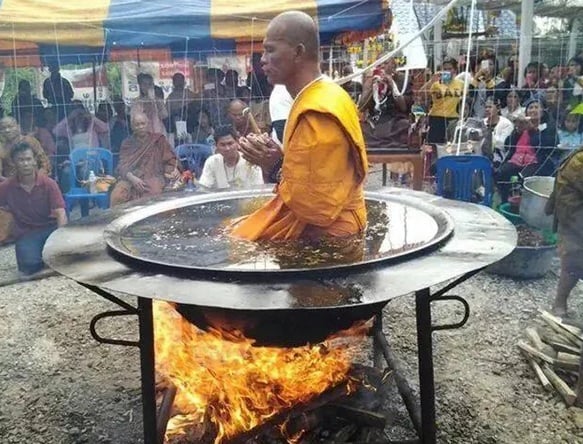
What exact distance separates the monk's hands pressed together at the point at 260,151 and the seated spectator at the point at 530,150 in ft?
18.6

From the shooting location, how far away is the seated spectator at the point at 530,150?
7930 mm

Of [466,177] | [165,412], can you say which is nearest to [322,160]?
[165,412]

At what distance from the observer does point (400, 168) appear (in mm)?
9828

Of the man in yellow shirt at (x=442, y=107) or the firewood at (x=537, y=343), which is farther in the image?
the man in yellow shirt at (x=442, y=107)

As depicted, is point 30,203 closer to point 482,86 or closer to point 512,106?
point 512,106

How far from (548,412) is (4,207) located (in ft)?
18.7

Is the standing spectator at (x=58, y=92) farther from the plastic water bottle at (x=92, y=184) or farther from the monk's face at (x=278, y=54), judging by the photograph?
the monk's face at (x=278, y=54)

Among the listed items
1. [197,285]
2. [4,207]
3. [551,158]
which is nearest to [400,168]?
[551,158]

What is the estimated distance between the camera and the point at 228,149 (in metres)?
6.00

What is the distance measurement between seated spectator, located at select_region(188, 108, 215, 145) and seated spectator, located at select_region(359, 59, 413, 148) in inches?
93.3

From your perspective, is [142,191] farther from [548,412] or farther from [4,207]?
[548,412]

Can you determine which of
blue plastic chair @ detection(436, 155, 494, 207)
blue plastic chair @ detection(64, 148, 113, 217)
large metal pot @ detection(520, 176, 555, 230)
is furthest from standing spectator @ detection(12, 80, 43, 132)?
large metal pot @ detection(520, 176, 555, 230)

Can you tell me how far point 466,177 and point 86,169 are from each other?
511cm

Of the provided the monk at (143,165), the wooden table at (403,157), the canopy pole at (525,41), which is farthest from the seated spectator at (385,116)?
the canopy pole at (525,41)
